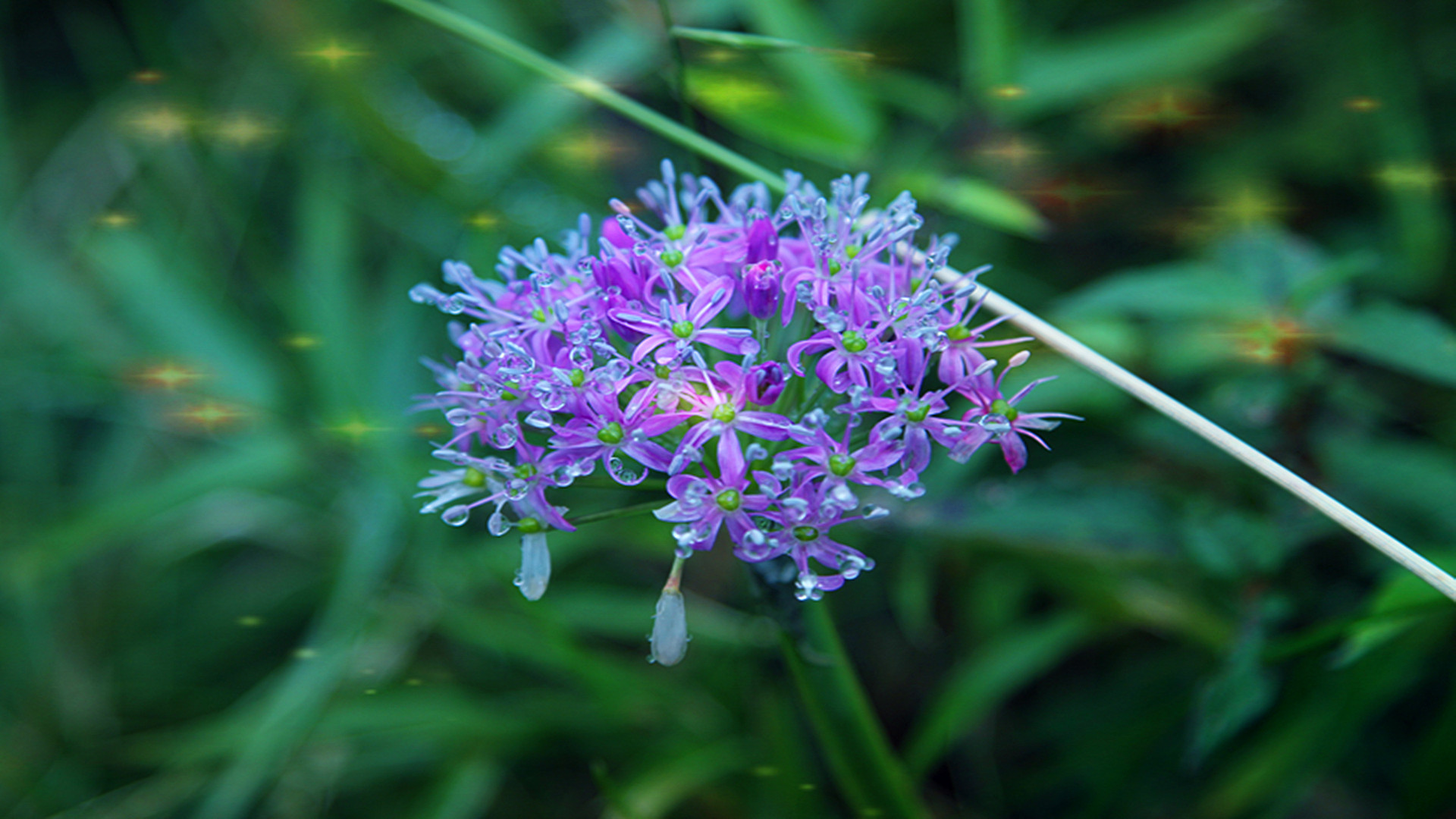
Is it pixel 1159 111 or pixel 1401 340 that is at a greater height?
pixel 1159 111

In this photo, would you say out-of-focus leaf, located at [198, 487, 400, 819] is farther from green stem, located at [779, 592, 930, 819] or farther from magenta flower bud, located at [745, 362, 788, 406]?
magenta flower bud, located at [745, 362, 788, 406]

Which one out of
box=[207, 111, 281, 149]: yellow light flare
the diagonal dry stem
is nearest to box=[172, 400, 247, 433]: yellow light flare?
box=[207, 111, 281, 149]: yellow light flare

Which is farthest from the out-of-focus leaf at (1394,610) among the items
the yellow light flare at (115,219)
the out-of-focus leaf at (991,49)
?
the yellow light flare at (115,219)

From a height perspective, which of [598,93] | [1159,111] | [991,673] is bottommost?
[991,673]

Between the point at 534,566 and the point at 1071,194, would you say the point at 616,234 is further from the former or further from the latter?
the point at 1071,194

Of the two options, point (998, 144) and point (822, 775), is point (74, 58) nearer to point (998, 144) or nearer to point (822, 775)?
point (998, 144)

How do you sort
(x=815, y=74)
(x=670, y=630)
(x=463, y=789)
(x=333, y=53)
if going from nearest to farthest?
1. (x=670, y=630)
2. (x=463, y=789)
3. (x=815, y=74)
4. (x=333, y=53)

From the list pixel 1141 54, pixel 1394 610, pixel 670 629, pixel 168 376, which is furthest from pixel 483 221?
pixel 1394 610
